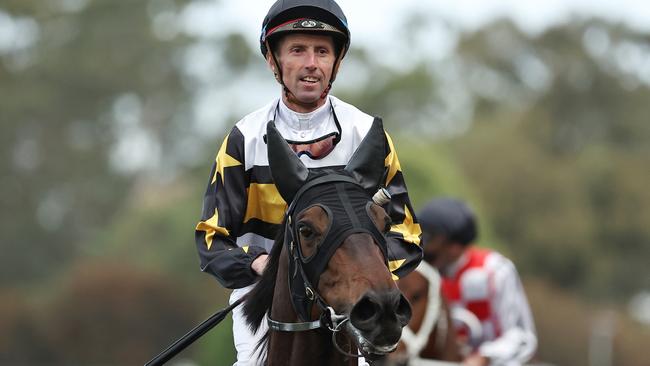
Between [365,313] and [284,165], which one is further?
[284,165]

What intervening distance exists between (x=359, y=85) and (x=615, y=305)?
11.6 metres

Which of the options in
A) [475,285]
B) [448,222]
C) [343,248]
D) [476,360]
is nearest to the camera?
[343,248]

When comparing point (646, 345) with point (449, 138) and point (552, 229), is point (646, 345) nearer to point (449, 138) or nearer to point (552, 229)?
point (552, 229)

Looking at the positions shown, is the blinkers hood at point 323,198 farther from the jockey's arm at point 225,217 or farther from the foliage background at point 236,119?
the foliage background at point 236,119

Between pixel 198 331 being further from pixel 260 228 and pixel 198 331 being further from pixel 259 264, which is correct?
pixel 260 228

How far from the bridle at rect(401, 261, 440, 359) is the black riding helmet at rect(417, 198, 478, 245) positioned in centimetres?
83

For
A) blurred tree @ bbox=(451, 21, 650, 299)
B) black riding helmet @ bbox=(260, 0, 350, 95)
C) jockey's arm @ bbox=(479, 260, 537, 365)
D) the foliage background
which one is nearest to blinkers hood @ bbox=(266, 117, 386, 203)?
black riding helmet @ bbox=(260, 0, 350, 95)

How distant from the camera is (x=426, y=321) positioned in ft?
24.9

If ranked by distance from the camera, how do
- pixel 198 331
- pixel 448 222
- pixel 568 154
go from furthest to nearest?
1. pixel 568 154
2. pixel 448 222
3. pixel 198 331

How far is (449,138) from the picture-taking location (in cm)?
4478

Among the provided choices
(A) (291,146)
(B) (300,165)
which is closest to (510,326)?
(A) (291,146)

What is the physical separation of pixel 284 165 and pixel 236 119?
38.5 m

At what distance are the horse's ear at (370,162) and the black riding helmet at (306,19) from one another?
0.57 meters

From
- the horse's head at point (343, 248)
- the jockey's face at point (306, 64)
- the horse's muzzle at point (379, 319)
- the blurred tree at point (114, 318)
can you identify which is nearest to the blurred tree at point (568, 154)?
the blurred tree at point (114, 318)
